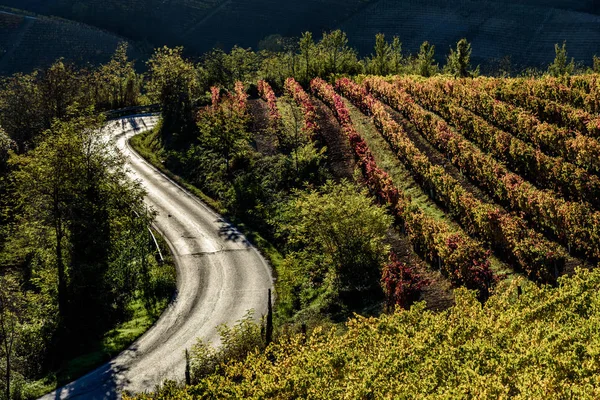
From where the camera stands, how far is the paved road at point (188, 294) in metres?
26.2

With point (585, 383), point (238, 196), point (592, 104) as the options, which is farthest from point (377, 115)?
point (585, 383)

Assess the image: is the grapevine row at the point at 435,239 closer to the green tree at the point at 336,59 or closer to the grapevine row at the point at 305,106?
the grapevine row at the point at 305,106

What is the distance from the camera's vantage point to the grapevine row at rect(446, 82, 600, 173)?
3075 cm

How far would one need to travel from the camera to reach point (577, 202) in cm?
2792

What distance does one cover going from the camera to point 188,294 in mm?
33125

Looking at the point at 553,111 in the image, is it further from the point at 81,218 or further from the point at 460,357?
the point at 81,218

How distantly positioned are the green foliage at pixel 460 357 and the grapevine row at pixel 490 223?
2052 mm

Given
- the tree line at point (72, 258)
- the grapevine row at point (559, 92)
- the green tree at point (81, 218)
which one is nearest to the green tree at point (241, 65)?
the grapevine row at point (559, 92)

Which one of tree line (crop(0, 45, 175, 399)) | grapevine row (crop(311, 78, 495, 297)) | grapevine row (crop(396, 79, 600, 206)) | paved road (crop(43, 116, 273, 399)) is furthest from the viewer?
tree line (crop(0, 45, 175, 399))

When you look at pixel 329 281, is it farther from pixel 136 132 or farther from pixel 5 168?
pixel 136 132

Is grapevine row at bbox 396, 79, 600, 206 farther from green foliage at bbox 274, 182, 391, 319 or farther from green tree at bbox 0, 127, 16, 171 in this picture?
green tree at bbox 0, 127, 16, 171

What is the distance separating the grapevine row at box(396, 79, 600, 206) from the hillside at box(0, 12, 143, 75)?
100584 mm

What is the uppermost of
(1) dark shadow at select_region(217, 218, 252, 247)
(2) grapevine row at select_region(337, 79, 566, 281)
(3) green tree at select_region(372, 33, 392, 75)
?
(3) green tree at select_region(372, 33, 392, 75)

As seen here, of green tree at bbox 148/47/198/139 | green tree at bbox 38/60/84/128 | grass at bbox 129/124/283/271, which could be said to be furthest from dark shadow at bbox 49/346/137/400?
green tree at bbox 38/60/84/128
